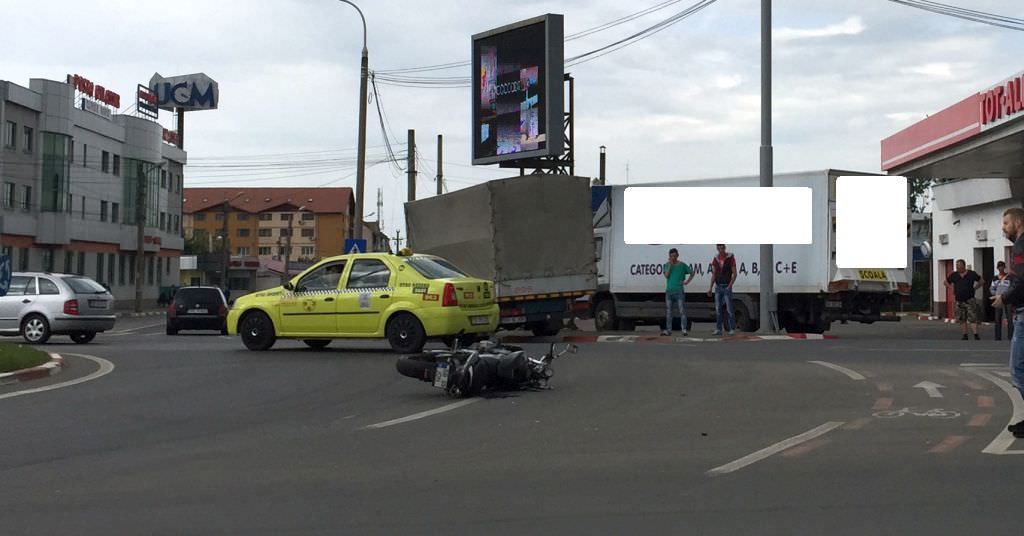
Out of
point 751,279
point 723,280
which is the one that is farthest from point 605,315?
point 723,280

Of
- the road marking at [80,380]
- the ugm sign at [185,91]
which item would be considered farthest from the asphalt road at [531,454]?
the ugm sign at [185,91]

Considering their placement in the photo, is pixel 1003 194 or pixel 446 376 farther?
pixel 1003 194

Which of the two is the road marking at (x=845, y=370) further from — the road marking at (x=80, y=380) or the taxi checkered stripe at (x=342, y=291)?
the road marking at (x=80, y=380)

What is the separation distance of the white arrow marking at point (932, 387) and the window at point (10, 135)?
178 ft

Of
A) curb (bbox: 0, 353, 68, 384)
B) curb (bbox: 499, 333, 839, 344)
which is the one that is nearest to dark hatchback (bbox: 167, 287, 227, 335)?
curb (bbox: 499, 333, 839, 344)

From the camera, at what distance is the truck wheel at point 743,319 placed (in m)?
26.0

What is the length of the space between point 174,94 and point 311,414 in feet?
271

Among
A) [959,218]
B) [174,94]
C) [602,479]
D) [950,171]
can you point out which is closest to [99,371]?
[602,479]

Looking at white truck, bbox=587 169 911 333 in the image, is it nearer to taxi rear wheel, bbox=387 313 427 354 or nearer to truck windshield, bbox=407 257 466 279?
truck windshield, bbox=407 257 466 279

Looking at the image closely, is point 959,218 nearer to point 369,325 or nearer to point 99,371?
point 369,325

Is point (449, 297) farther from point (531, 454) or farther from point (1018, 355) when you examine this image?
point (1018, 355)

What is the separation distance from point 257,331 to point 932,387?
11150 millimetres

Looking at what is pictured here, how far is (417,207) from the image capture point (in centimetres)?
2461

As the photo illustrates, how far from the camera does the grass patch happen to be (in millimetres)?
15562
